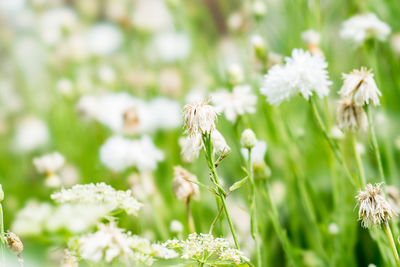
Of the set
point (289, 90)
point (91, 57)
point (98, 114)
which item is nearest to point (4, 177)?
point (98, 114)

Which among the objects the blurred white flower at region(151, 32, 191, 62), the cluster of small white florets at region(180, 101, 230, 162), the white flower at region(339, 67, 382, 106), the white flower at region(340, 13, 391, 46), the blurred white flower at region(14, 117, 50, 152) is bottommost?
the cluster of small white florets at region(180, 101, 230, 162)

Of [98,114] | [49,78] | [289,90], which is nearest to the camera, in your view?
[289,90]

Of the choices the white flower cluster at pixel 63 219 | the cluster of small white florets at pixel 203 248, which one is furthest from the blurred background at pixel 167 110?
the cluster of small white florets at pixel 203 248

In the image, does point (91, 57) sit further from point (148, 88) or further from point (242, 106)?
point (242, 106)

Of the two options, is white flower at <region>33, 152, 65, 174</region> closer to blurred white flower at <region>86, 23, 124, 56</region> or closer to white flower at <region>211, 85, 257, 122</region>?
white flower at <region>211, 85, 257, 122</region>

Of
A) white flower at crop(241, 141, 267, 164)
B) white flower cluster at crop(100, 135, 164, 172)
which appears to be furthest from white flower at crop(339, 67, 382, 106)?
white flower cluster at crop(100, 135, 164, 172)

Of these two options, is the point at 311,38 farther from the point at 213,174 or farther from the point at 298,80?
the point at 213,174

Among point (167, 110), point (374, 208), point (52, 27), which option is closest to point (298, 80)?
point (374, 208)
